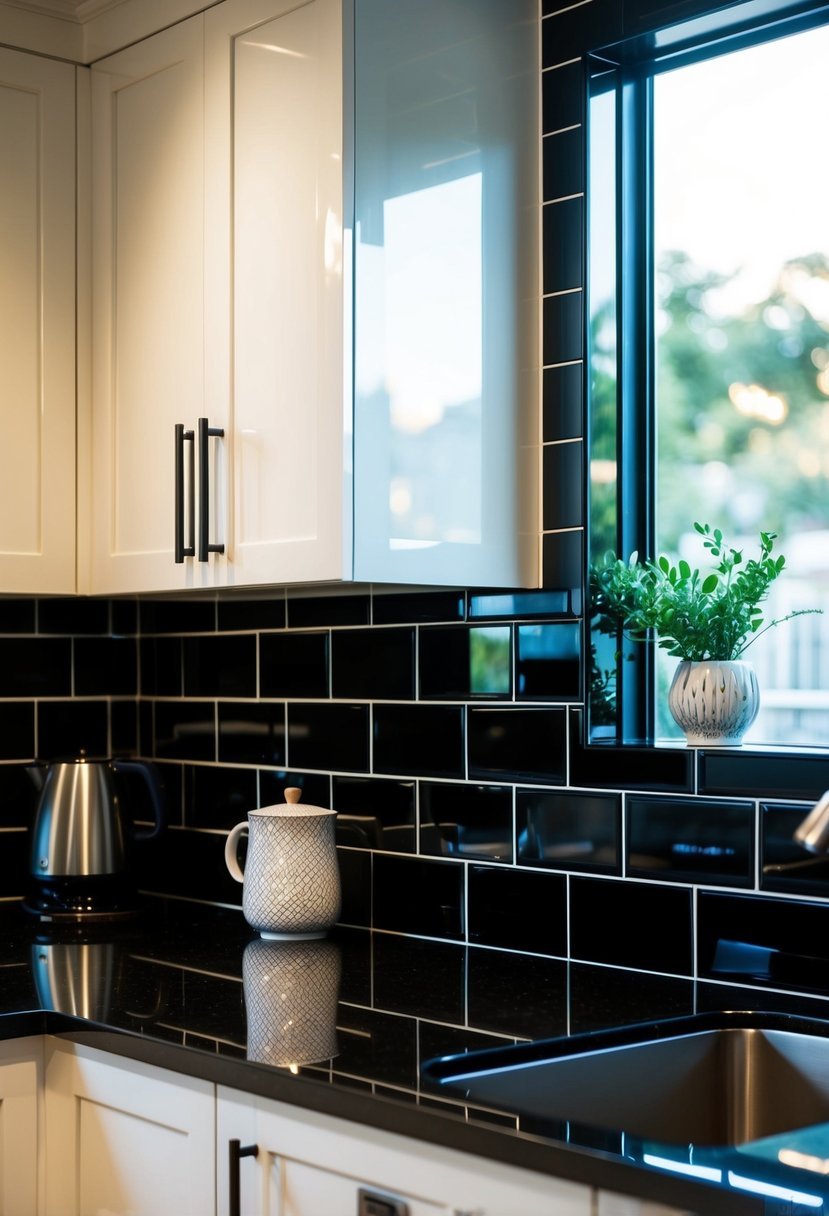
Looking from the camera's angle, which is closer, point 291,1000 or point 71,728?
point 291,1000

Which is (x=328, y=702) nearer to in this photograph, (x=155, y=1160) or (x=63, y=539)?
(x=63, y=539)

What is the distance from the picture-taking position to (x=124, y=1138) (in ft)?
5.62

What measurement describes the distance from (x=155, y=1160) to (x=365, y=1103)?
16.1 inches

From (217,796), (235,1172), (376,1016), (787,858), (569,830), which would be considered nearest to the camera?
(235,1172)

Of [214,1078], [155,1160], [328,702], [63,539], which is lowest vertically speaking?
[155,1160]

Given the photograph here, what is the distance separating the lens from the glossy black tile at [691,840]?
187 centimetres

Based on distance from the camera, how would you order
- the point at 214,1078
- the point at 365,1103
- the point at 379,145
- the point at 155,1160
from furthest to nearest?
the point at 379,145 < the point at 155,1160 < the point at 214,1078 < the point at 365,1103

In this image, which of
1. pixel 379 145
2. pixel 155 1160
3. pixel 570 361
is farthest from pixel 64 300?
pixel 155 1160

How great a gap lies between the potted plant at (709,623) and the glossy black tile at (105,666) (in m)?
1.17

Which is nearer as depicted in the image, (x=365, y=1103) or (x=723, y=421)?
(x=365, y=1103)

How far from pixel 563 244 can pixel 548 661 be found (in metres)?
0.60

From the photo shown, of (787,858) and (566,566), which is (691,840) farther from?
(566,566)

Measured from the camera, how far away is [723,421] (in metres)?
2.10

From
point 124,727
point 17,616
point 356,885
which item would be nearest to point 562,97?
point 356,885
